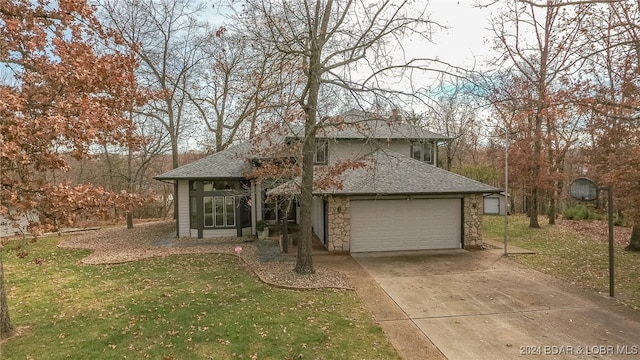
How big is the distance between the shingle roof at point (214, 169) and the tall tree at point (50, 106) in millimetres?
9441

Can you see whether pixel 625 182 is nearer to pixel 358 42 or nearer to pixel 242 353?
pixel 358 42

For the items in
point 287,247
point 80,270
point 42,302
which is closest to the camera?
point 42,302

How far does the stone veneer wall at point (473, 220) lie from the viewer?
13.9m

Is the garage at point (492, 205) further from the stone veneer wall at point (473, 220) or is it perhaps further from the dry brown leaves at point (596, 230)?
the stone veneer wall at point (473, 220)

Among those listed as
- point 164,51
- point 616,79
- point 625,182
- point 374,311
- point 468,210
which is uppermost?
point 164,51

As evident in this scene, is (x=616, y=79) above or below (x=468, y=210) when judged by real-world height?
above

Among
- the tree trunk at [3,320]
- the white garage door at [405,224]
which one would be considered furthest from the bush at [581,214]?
the tree trunk at [3,320]

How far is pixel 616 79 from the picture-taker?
40.5 feet

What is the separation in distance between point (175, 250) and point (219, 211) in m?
3.12

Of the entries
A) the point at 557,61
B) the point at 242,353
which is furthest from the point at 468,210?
the point at 242,353

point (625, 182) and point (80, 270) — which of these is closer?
point (625, 182)

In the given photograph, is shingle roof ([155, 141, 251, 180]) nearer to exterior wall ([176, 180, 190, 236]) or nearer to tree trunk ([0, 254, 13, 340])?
Answer: exterior wall ([176, 180, 190, 236])

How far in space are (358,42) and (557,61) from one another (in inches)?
290

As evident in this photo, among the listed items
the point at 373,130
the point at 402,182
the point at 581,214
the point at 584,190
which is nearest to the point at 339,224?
the point at 402,182
